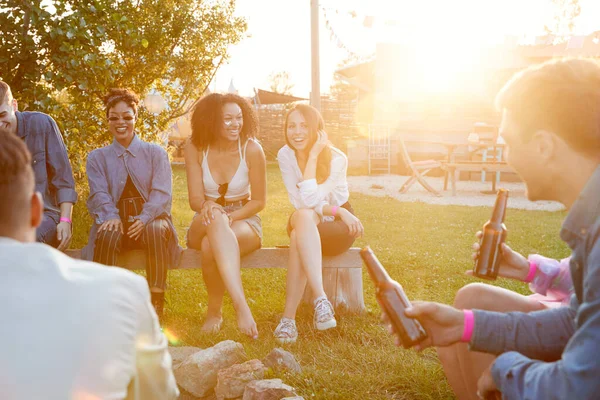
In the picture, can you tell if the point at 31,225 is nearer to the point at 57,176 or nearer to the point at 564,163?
the point at 564,163

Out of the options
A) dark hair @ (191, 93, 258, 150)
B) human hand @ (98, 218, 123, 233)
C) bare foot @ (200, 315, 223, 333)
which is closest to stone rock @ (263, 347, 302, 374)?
bare foot @ (200, 315, 223, 333)

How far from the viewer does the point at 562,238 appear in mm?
1715

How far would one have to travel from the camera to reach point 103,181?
4535 mm

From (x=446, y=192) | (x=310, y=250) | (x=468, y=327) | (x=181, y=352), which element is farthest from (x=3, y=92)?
(x=446, y=192)

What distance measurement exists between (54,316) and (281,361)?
2.34 metres

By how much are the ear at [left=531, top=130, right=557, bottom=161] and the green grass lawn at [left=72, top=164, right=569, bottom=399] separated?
1.83 m

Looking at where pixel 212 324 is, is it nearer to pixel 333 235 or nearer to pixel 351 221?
pixel 333 235

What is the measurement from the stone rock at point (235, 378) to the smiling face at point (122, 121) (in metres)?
2.11

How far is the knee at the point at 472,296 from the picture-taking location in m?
2.41

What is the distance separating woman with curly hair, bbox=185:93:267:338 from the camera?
4512mm

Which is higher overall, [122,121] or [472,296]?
[122,121]

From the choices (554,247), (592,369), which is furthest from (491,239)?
(554,247)

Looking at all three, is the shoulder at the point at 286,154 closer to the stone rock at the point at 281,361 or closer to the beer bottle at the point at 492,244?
the stone rock at the point at 281,361

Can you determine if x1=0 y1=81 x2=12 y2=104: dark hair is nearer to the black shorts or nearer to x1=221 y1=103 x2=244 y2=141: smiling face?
x1=221 y1=103 x2=244 y2=141: smiling face
